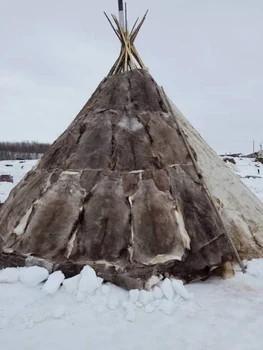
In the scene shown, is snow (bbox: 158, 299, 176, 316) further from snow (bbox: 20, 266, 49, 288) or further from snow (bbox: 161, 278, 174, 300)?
snow (bbox: 20, 266, 49, 288)

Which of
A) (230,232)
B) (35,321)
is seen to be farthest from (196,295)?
(35,321)

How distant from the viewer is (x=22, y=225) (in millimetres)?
3947

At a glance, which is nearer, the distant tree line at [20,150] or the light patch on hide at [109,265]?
the light patch on hide at [109,265]

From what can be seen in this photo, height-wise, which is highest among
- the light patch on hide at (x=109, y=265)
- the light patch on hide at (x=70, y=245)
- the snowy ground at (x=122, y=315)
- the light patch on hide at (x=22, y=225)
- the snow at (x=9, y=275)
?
the light patch on hide at (x=22, y=225)

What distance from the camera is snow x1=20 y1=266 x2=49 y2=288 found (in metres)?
3.34

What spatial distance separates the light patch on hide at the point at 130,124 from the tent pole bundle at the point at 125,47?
1135mm

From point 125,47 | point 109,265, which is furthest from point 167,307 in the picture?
point 125,47

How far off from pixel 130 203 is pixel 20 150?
6232 cm

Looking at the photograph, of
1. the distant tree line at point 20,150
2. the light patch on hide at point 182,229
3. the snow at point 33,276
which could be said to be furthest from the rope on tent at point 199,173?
the distant tree line at point 20,150

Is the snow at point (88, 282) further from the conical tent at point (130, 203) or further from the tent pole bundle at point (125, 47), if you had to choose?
the tent pole bundle at point (125, 47)

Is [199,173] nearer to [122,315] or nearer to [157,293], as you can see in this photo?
[157,293]

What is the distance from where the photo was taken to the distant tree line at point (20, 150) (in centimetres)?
5652

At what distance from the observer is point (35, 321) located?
111 inches

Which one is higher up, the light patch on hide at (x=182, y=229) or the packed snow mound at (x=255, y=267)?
the light patch on hide at (x=182, y=229)
